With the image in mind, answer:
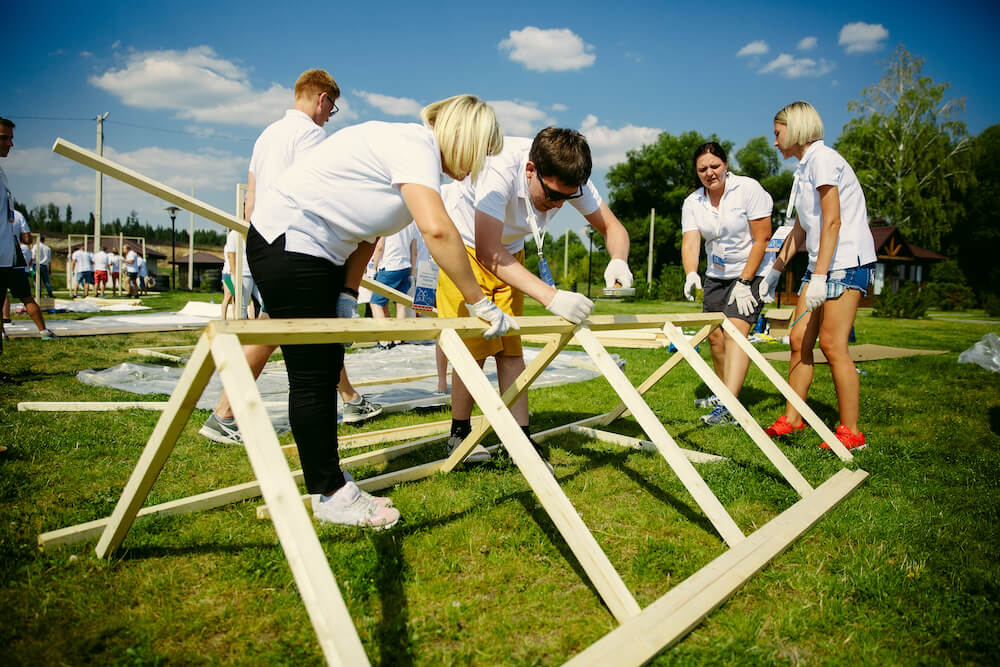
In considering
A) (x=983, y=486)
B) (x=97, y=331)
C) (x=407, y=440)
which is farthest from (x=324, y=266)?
(x=97, y=331)

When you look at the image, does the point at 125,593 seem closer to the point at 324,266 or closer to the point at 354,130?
the point at 324,266

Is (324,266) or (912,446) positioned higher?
(324,266)

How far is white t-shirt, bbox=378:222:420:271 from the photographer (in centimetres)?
765

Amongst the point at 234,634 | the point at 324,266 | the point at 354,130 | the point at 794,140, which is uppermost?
the point at 794,140

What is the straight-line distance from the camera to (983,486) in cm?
300

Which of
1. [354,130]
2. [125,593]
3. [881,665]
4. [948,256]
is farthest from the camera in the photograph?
[948,256]

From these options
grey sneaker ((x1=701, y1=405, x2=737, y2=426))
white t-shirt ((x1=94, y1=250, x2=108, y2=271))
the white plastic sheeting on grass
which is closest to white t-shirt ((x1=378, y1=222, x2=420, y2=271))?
the white plastic sheeting on grass

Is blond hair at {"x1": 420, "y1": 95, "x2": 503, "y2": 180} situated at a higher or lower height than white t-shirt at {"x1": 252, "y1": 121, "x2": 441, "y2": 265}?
higher

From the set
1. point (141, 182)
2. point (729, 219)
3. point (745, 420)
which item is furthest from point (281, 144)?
point (729, 219)

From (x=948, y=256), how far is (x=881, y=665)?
50503 millimetres

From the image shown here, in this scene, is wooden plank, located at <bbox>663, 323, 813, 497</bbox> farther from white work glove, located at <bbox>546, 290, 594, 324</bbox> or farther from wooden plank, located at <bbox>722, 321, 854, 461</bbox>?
white work glove, located at <bbox>546, 290, 594, 324</bbox>

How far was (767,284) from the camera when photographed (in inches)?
167

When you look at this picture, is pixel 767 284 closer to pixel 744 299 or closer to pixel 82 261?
pixel 744 299

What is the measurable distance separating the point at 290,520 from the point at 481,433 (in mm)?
1629
